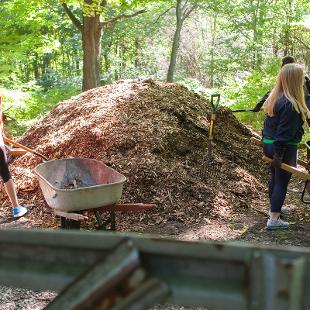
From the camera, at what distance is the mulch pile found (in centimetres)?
635

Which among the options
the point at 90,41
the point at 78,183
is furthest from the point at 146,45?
the point at 78,183

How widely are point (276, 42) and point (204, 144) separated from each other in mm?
15640

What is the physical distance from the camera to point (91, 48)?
14.1 m

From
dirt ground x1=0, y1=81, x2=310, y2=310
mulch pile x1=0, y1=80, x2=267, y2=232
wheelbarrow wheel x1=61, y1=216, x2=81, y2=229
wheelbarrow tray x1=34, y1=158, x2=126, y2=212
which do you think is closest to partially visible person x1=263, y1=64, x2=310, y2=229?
dirt ground x1=0, y1=81, x2=310, y2=310

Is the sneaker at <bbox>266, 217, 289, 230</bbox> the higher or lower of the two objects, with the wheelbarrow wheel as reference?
lower

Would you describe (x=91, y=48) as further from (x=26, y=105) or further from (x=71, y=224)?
(x=71, y=224)

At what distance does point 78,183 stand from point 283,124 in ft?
8.55

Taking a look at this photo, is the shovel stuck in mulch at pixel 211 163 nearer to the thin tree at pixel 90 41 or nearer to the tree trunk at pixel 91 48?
the thin tree at pixel 90 41

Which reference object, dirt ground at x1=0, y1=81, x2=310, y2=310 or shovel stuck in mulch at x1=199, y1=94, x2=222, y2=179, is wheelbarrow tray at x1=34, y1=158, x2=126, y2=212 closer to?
dirt ground at x1=0, y1=81, x2=310, y2=310

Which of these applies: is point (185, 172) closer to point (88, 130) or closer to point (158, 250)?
point (88, 130)

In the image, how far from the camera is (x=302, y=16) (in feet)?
58.5

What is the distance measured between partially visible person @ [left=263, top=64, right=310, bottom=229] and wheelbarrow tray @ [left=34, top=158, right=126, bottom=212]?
1839 millimetres

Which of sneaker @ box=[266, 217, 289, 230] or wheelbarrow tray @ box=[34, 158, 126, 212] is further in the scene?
sneaker @ box=[266, 217, 289, 230]

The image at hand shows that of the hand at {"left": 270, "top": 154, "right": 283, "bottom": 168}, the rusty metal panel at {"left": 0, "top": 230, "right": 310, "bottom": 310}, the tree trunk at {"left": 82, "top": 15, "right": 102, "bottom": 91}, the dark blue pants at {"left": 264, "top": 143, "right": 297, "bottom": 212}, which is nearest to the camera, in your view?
the rusty metal panel at {"left": 0, "top": 230, "right": 310, "bottom": 310}
